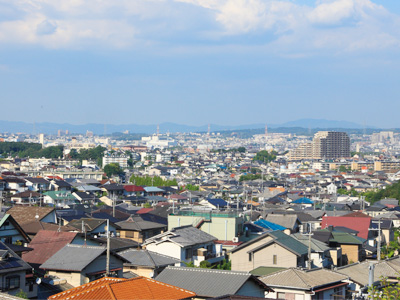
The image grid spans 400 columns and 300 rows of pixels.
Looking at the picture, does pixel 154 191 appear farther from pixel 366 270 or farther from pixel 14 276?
pixel 14 276

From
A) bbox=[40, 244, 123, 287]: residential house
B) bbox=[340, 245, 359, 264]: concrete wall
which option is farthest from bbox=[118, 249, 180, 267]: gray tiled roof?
bbox=[340, 245, 359, 264]: concrete wall

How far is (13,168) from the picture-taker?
2370 inches

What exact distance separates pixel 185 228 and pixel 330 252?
12.3ft

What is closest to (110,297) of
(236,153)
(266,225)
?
(266,225)

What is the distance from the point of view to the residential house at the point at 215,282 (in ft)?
30.7

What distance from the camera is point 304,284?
10.7 m

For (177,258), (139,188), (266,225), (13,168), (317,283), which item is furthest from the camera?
(13,168)

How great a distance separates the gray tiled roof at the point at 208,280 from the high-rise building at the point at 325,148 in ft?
378

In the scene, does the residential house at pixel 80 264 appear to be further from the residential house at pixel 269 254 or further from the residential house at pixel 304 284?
the residential house at pixel 269 254

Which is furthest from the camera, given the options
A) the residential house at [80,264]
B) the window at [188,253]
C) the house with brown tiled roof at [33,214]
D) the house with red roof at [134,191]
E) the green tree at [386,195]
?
the house with red roof at [134,191]

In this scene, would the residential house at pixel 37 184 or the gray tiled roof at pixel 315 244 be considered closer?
the gray tiled roof at pixel 315 244

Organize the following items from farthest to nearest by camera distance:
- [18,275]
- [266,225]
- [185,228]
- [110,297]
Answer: [266,225] → [185,228] → [18,275] → [110,297]

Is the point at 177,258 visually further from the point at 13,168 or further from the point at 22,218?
the point at 13,168

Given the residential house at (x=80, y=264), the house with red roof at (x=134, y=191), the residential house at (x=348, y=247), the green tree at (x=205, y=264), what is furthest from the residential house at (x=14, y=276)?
the house with red roof at (x=134, y=191)
